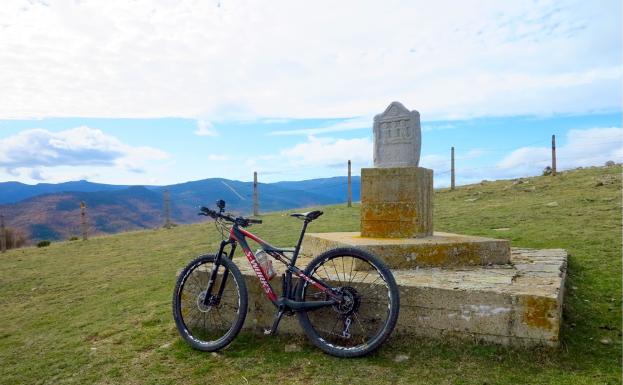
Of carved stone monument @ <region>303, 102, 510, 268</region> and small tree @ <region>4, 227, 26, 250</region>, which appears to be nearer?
carved stone monument @ <region>303, 102, 510, 268</region>

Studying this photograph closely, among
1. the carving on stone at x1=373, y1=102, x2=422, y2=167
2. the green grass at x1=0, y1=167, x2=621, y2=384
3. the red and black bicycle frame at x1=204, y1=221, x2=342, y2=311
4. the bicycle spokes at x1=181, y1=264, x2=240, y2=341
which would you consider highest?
the carving on stone at x1=373, y1=102, x2=422, y2=167

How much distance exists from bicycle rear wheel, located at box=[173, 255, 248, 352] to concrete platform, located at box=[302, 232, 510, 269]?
158cm

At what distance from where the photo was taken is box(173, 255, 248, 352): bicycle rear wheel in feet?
15.9

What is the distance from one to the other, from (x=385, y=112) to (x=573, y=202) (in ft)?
30.0

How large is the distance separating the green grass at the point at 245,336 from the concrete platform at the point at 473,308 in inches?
4.8

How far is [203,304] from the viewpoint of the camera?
4.89m

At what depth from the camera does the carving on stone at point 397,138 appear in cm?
676

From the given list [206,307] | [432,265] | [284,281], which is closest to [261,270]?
[284,281]

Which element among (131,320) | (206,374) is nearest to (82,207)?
(131,320)

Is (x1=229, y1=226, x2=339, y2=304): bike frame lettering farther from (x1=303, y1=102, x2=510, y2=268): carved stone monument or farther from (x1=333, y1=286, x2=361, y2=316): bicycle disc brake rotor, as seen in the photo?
(x1=303, y1=102, x2=510, y2=268): carved stone monument

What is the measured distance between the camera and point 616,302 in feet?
18.3

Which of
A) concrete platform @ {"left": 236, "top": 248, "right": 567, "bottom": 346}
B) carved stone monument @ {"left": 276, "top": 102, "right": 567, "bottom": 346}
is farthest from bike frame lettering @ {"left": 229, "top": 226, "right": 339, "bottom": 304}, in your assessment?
carved stone monument @ {"left": 276, "top": 102, "right": 567, "bottom": 346}

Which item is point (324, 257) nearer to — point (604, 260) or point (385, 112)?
point (385, 112)

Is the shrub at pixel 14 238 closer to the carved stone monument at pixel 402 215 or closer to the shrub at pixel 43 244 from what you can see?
the shrub at pixel 43 244
